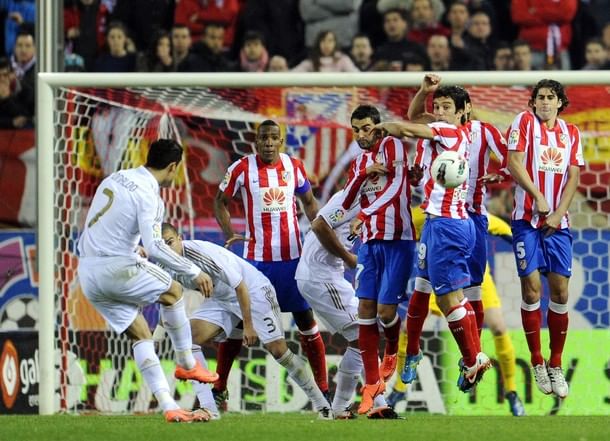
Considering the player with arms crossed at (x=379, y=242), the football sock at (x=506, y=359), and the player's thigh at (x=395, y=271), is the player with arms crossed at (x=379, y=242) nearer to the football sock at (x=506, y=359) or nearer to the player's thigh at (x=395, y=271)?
the player's thigh at (x=395, y=271)

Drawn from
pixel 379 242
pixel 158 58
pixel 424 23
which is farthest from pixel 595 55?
pixel 379 242

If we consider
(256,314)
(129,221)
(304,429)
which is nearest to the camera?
(304,429)

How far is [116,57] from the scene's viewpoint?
16.6 metres

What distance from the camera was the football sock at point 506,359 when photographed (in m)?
12.3

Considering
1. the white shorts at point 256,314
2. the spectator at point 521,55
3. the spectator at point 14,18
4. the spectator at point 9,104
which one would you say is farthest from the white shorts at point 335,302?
the spectator at point 14,18

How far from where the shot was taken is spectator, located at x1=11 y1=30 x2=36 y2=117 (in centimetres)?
1616

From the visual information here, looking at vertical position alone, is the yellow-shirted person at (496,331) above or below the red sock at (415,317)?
below

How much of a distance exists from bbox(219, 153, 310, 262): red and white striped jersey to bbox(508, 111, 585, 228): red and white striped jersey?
1716 millimetres

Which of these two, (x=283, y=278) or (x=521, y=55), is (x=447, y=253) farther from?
(x=521, y=55)

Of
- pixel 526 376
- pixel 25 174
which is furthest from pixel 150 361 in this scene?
pixel 25 174

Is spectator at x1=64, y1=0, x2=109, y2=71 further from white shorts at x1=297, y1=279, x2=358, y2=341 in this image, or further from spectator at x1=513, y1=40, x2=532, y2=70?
white shorts at x1=297, y1=279, x2=358, y2=341

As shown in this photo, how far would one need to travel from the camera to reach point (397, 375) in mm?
12797

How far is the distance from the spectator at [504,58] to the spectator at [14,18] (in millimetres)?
5298

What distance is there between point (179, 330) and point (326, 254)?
5.31 ft
